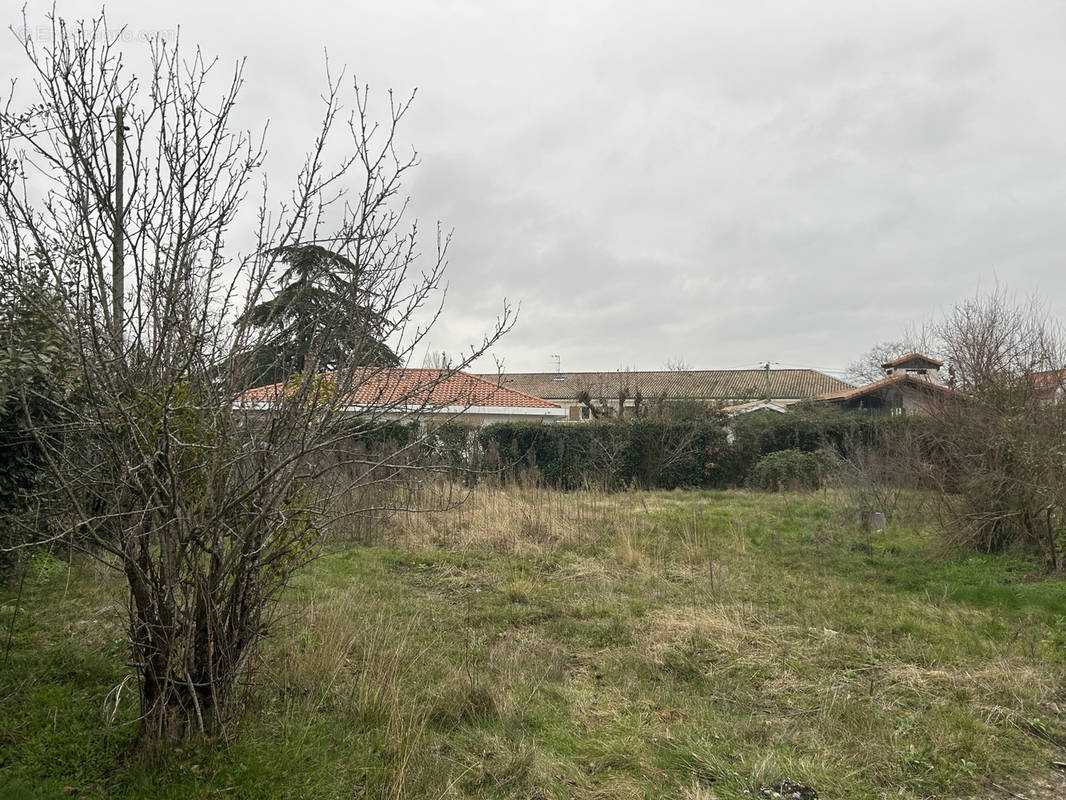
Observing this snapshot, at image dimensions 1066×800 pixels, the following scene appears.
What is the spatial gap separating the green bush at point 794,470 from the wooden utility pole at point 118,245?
14.1 metres

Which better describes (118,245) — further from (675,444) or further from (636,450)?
(675,444)

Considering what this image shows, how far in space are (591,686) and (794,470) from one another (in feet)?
41.4

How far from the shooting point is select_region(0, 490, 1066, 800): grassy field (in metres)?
3.27

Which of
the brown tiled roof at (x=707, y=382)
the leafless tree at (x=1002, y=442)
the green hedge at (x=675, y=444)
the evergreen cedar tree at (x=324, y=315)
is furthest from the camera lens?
the brown tiled roof at (x=707, y=382)

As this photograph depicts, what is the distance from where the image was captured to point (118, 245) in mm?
3203

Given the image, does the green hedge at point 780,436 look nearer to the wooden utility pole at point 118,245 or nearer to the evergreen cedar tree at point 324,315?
the evergreen cedar tree at point 324,315

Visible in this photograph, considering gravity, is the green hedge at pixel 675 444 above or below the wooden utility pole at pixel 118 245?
below

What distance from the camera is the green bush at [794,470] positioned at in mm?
15523

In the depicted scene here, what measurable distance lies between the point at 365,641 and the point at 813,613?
397 cm

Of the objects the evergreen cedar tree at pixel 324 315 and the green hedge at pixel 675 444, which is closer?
the evergreen cedar tree at pixel 324 315

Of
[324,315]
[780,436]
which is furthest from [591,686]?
[780,436]

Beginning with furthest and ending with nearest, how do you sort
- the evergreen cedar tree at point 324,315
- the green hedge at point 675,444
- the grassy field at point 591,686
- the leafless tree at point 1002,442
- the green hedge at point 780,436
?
1. the green hedge at point 780,436
2. the green hedge at point 675,444
3. the leafless tree at point 1002,442
4. the evergreen cedar tree at point 324,315
5. the grassy field at point 591,686

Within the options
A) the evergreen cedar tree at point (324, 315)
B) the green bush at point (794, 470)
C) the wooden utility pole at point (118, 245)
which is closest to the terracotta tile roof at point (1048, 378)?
the green bush at point (794, 470)

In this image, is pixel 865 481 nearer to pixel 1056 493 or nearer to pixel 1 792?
pixel 1056 493
